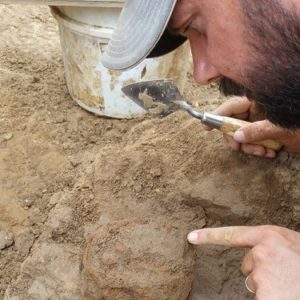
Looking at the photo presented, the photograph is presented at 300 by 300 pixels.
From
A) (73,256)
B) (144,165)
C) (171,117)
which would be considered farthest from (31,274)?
(171,117)

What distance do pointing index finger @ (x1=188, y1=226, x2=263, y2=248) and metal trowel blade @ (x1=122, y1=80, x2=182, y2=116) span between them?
0.69 m

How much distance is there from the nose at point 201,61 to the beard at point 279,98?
11cm

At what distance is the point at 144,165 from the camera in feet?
6.97

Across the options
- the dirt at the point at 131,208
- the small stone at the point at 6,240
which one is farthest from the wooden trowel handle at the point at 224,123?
the small stone at the point at 6,240

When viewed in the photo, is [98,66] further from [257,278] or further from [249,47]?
[257,278]

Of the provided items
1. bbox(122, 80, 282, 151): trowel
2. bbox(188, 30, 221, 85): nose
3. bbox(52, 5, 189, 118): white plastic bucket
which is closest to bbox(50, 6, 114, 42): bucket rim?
bbox(52, 5, 189, 118): white plastic bucket

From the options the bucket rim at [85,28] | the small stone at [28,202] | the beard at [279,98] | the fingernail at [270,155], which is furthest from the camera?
the bucket rim at [85,28]

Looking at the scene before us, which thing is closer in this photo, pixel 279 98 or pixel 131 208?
pixel 279 98

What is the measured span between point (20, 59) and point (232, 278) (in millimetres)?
1861

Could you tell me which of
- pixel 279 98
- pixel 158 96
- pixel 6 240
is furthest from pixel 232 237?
pixel 6 240

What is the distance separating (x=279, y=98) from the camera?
153cm

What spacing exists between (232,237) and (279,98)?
16.9 inches

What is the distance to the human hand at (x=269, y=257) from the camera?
1531mm

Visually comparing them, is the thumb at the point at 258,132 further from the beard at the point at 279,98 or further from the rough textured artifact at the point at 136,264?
the rough textured artifact at the point at 136,264
